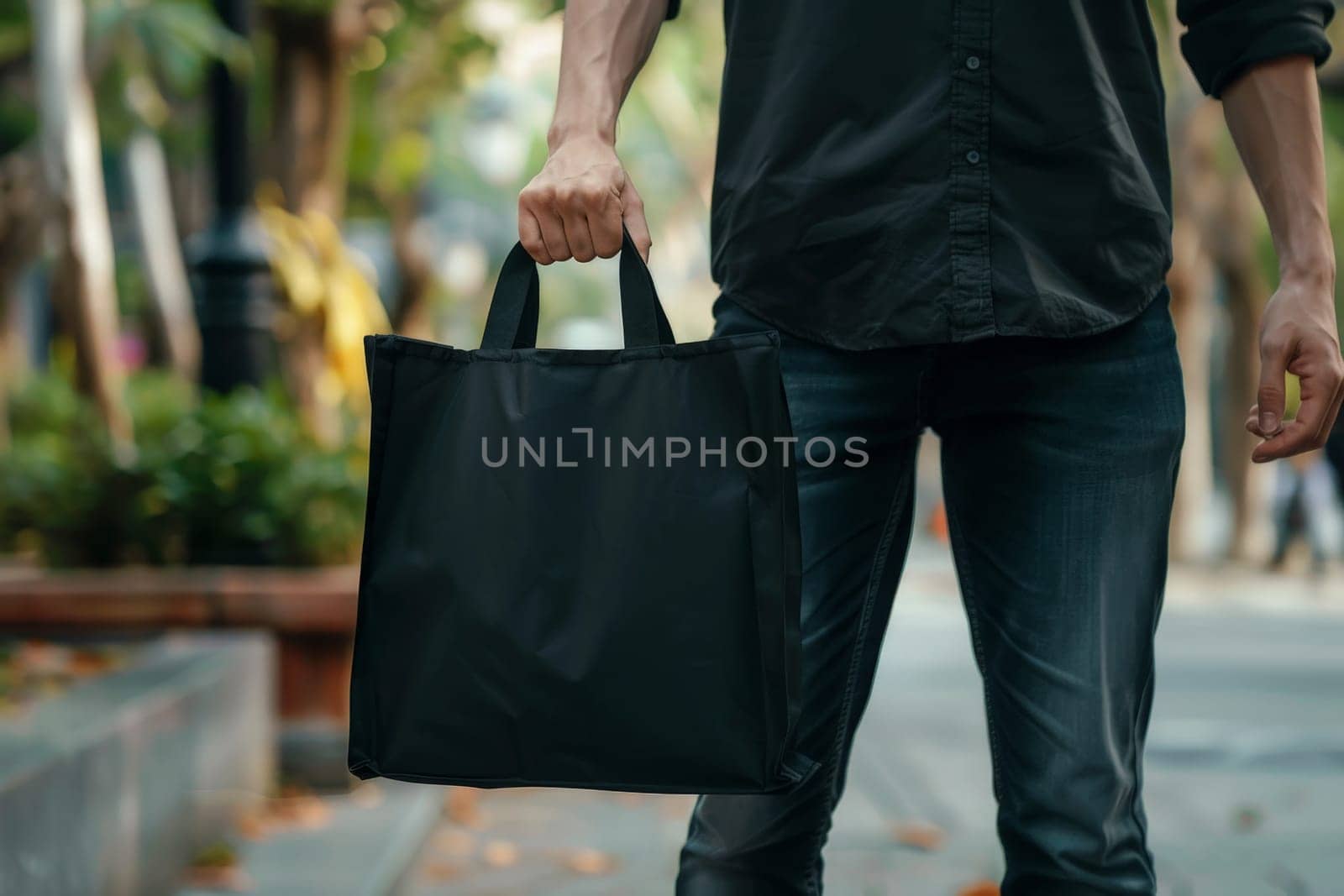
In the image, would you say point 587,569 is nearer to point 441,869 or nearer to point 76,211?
point 441,869

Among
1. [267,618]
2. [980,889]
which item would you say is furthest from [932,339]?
[267,618]

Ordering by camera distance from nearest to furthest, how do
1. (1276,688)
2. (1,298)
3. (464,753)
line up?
(464,753) → (1276,688) → (1,298)

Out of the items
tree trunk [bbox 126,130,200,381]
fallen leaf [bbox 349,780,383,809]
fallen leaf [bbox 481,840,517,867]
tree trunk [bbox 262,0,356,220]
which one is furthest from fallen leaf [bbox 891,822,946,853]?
tree trunk [bbox 126,130,200,381]

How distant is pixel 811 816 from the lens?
196 cm

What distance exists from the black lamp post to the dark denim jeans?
4881 millimetres

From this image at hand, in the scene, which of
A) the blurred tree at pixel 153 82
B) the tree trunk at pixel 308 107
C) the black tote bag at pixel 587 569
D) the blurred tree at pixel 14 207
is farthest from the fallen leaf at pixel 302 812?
the blurred tree at pixel 14 207

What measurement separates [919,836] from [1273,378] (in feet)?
10.7

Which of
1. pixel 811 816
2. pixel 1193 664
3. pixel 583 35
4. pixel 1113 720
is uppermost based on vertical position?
pixel 583 35

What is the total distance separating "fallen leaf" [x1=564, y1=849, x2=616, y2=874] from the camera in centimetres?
462

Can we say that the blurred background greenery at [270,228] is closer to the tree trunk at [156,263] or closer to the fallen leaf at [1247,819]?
the tree trunk at [156,263]

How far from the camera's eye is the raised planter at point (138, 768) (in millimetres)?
2959

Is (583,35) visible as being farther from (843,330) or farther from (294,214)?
(294,214)

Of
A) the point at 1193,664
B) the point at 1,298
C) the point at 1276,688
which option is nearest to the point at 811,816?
the point at 1276,688

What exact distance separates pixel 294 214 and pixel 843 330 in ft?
24.8
